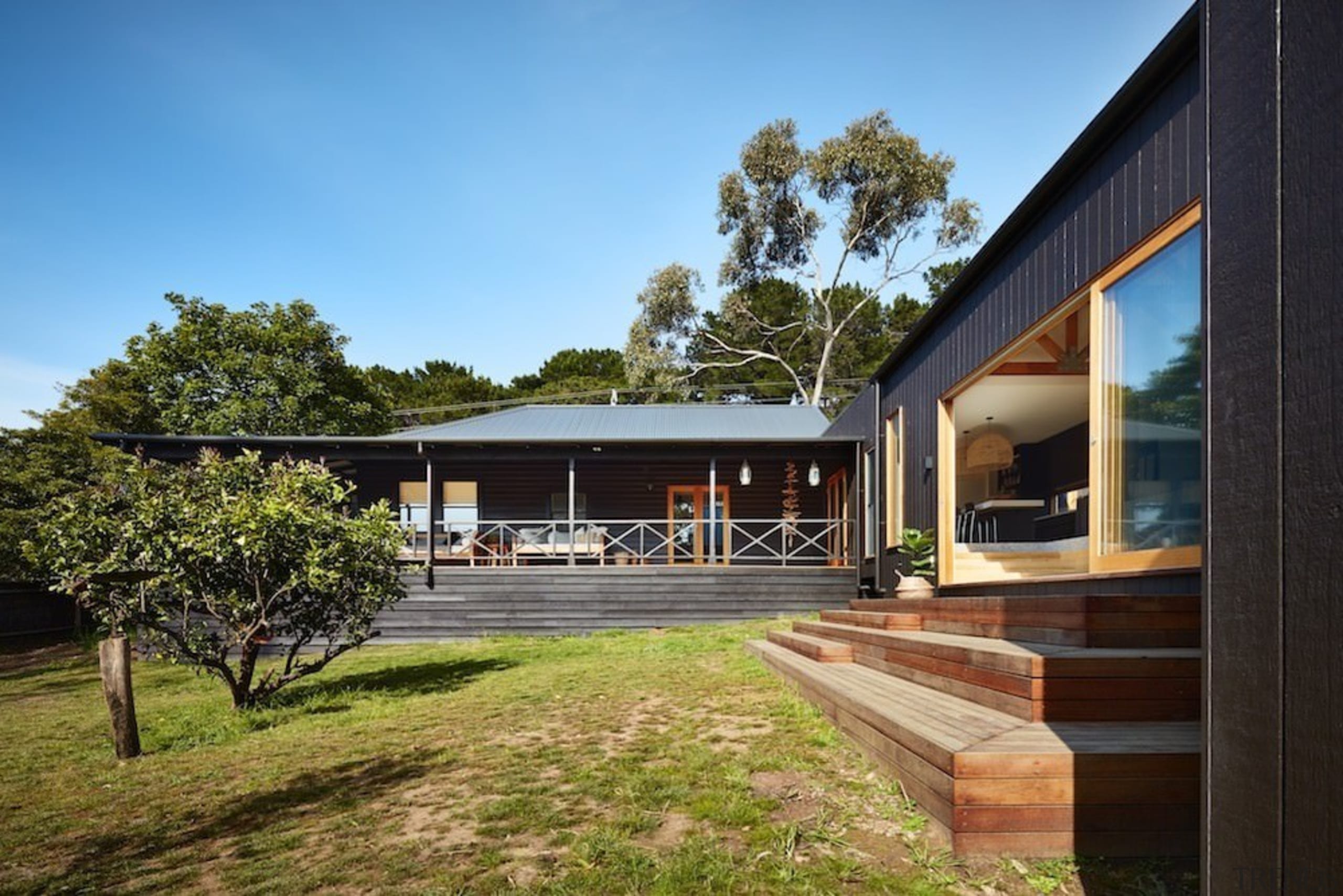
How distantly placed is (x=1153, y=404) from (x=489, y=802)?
3863mm

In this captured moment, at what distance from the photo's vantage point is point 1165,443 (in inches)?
161

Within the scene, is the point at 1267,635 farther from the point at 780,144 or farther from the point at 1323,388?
the point at 780,144

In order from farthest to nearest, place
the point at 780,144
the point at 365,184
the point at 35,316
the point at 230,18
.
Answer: the point at 780,144 → the point at 35,316 → the point at 365,184 → the point at 230,18

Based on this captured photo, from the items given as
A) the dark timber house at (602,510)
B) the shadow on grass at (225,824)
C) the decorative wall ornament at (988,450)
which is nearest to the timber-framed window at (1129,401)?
the decorative wall ornament at (988,450)

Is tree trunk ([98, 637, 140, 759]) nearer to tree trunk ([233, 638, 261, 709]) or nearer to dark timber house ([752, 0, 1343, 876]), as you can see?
tree trunk ([233, 638, 261, 709])

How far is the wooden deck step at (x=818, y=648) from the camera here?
5758 mm

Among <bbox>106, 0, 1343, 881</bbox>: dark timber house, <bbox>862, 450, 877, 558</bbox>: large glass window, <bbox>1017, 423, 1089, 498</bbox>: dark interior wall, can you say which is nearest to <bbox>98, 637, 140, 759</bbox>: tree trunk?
<bbox>106, 0, 1343, 881</bbox>: dark timber house

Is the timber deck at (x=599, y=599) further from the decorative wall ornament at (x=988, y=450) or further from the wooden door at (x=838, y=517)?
the decorative wall ornament at (x=988, y=450)

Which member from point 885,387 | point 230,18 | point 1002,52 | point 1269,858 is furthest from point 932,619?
point 1002,52

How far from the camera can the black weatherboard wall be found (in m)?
4.00

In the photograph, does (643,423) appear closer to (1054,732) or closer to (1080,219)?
(1080,219)

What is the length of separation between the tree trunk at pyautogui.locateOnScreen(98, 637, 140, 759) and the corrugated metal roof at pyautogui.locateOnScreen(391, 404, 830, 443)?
372 inches

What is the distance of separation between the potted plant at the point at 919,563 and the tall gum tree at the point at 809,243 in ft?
56.1

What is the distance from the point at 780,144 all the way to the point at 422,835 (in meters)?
23.9
